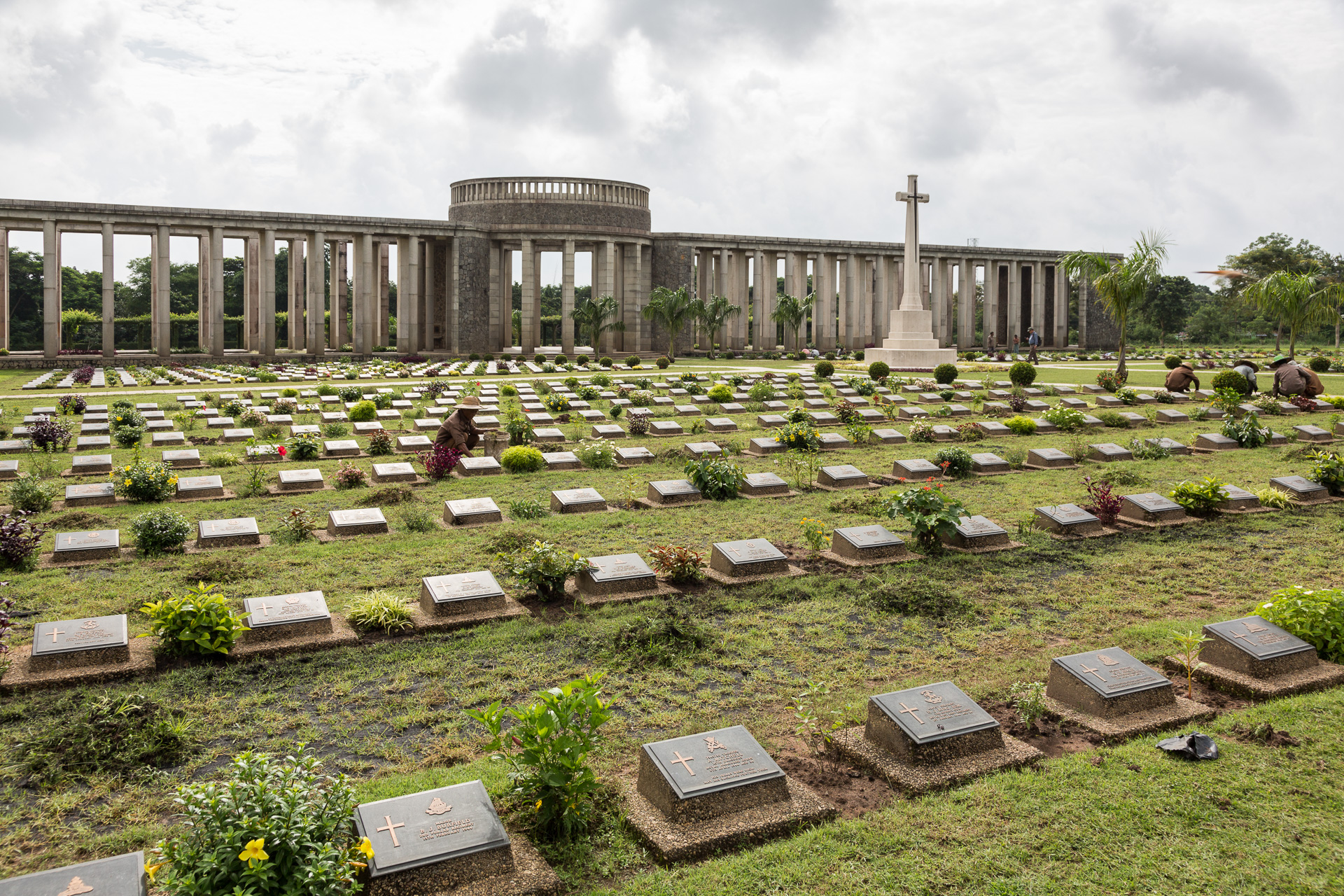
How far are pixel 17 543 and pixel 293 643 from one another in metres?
4.45

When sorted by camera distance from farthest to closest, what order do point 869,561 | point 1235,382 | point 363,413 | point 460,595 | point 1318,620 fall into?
point 1235,382 < point 363,413 < point 869,561 < point 460,595 < point 1318,620

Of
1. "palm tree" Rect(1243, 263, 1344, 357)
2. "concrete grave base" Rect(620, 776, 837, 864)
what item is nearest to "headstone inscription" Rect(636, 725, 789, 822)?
"concrete grave base" Rect(620, 776, 837, 864)

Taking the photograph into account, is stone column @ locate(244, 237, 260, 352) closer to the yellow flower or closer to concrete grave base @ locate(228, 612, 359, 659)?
concrete grave base @ locate(228, 612, 359, 659)

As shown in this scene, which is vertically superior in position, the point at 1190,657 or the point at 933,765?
the point at 1190,657

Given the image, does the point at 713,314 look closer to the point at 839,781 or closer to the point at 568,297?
the point at 568,297

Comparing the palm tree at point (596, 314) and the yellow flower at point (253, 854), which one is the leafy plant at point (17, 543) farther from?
the palm tree at point (596, 314)

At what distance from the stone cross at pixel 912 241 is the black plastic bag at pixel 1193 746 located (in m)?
36.5

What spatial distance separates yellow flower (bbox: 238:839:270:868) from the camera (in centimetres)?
364

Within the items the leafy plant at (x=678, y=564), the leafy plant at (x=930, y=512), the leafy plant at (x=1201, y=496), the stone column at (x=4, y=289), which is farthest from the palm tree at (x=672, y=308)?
the leafy plant at (x=678, y=564)

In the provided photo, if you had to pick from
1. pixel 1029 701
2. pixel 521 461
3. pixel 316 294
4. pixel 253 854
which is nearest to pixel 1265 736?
pixel 1029 701

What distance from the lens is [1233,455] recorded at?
58.7 feet

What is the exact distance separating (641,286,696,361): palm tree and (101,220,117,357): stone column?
1036 inches

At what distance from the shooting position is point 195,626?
7277 mm

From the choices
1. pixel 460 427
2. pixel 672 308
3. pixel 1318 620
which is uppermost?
pixel 672 308
